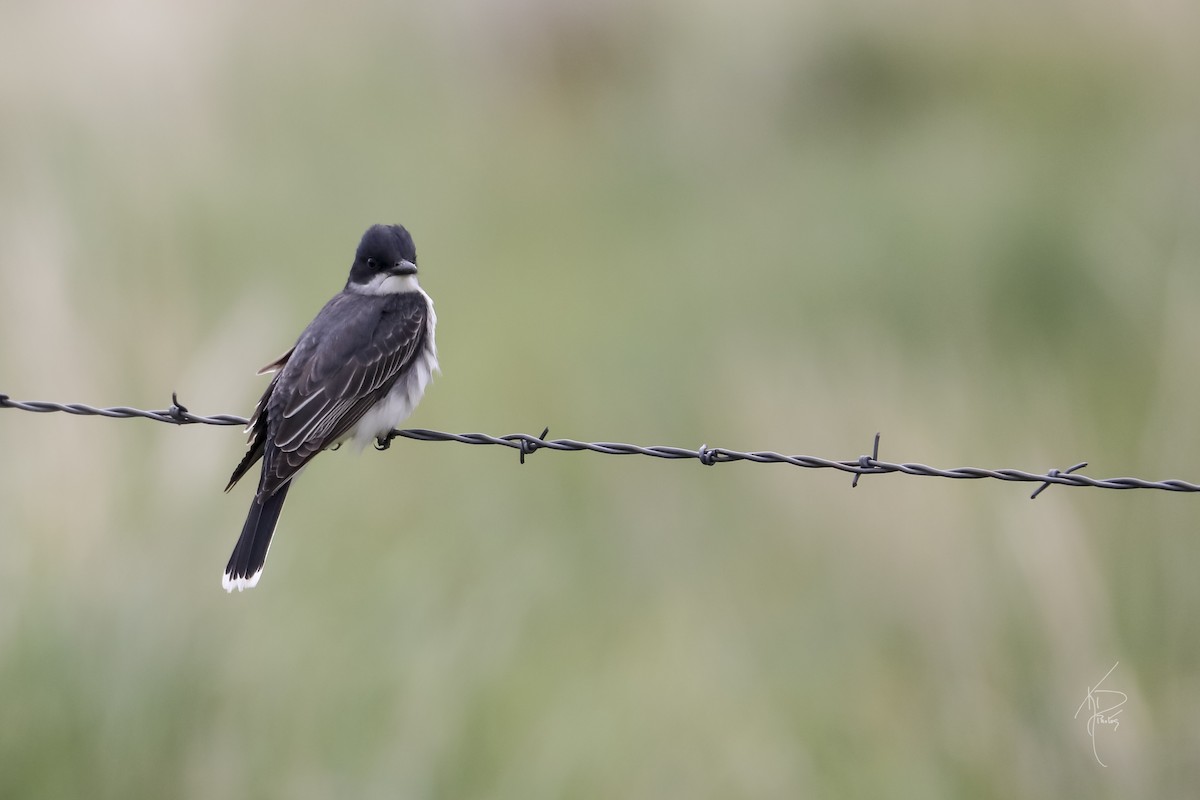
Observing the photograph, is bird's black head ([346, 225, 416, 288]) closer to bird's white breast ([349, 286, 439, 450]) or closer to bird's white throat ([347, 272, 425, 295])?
bird's white throat ([347, 272, 425, 295])

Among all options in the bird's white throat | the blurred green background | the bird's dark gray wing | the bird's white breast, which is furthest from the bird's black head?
the blurred green background

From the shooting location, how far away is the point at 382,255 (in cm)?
659

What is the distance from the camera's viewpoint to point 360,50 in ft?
56.1

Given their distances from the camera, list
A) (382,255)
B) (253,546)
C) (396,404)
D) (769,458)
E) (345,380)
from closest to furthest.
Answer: (769,458) < (253,546) < (345,380) < (396,404) < (382,255)

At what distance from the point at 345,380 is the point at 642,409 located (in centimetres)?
440

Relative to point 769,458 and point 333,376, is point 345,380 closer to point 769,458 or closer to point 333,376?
point 333,376

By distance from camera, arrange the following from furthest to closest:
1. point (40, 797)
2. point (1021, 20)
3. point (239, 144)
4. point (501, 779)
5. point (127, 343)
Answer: point (239, 144) → point (1021, 20) → point (127, 343) → point (501, 779) → point (40, 797)

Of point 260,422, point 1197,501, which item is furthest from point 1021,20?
point 260,422

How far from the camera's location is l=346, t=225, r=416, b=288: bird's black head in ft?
21.6

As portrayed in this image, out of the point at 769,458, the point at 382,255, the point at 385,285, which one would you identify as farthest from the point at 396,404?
the point at 769,458

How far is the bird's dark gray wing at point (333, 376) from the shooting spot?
229 inches

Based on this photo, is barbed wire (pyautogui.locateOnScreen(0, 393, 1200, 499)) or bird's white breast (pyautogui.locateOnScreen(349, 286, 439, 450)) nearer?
barbed wire (pyautogui.locateOnScreen(0, 393, 1200, 499))

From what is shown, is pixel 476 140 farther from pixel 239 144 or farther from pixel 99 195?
pixel 99 195

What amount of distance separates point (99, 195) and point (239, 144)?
300cm
